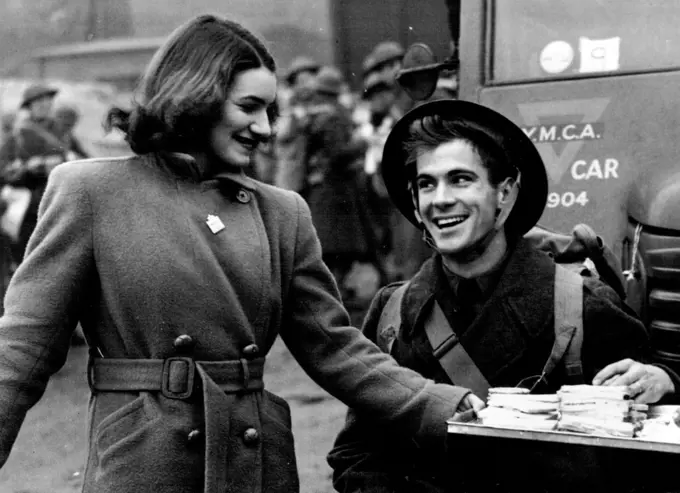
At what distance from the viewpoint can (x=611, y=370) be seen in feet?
9.43

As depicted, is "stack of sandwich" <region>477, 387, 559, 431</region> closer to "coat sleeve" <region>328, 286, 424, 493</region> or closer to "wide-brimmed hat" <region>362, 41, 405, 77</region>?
"coat sleeve" <region>328, 286, 424, 493</region>

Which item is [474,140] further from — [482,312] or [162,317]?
[162,317]

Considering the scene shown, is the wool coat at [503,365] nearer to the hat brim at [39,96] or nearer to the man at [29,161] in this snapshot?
the man at [29,161]

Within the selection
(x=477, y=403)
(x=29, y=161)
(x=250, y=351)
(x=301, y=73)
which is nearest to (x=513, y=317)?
(x=477, y=403)

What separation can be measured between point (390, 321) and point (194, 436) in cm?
76

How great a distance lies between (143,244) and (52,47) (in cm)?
1637

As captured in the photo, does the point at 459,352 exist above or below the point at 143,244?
below

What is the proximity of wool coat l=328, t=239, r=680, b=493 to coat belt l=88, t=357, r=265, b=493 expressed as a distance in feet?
1.53

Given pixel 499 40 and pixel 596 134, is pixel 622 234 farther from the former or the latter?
pixel 499 40

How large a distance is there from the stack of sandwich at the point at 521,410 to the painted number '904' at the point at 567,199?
7.14 feet

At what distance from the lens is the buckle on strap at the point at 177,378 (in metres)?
2.74

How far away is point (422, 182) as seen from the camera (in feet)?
10.4

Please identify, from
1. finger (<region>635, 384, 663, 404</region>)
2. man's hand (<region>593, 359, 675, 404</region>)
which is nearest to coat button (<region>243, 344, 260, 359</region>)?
man's hand (<region>593, 359, 675, 404</region>)

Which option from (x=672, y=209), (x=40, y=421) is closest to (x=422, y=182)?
(x=672, y=209)
